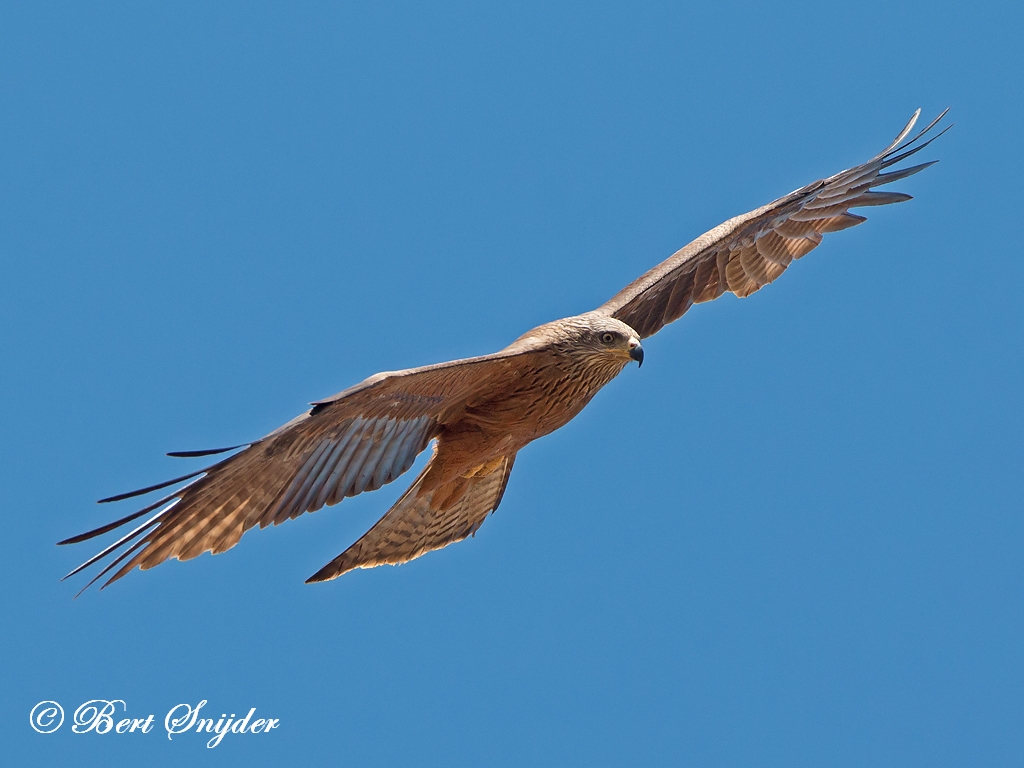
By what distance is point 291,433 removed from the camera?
822cm

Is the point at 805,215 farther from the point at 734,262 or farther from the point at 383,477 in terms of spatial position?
the point at 383,477

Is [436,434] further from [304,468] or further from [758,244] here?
[758,244]

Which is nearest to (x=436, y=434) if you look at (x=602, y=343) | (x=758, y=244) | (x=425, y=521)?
(x=425, y=521)

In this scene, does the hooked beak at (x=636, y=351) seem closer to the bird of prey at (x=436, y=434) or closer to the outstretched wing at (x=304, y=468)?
the bird of prey at (x=436, y=434)

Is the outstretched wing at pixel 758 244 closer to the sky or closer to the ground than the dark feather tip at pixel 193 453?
closer to the sky

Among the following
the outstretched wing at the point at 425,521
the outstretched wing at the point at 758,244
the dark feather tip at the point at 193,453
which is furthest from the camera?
the outstretched wing at the point at 758,244

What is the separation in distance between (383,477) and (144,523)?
4.60ft

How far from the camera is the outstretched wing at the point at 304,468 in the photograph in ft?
26.7

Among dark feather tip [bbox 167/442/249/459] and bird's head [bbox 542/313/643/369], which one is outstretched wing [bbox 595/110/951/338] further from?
dark feather tip [bbox 167/442/249/459]

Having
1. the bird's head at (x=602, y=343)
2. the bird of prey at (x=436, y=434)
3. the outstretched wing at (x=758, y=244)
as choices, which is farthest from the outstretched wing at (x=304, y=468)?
the outstretched wing at (x=758, y=244)

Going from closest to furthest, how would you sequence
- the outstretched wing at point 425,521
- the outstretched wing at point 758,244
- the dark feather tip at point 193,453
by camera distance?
the dark feather tip at point 193,453 < the outstretched wing at point 425,521 < the outstretched wing at point 758,244

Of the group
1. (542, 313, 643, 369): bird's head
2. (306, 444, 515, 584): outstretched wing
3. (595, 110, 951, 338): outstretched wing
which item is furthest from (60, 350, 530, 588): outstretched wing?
(595, 110, 951, 338): outstretched wing

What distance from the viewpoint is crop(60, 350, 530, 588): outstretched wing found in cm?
814

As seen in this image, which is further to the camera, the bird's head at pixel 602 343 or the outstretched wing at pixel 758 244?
the outstretched wing at pixel 758 244
